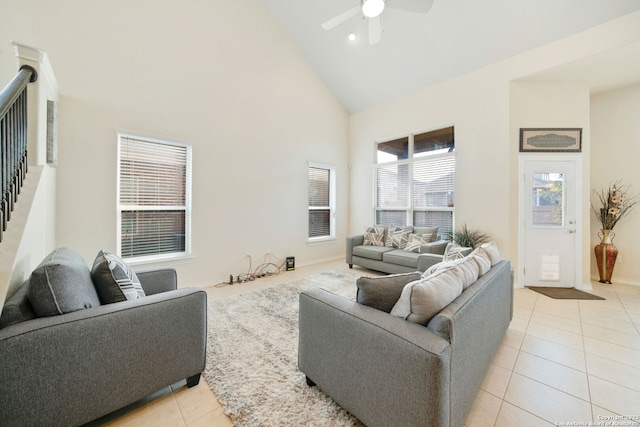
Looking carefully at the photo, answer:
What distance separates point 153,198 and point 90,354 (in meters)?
2.69

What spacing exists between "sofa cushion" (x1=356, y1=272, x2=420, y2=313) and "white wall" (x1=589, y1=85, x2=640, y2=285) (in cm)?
485

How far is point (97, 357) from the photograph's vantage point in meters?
1.26

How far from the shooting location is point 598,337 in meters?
2.30

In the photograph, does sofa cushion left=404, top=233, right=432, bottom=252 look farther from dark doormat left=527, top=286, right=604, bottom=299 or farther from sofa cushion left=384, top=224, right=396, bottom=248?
dark doormat left=527, top=286, right=604, bottom=299

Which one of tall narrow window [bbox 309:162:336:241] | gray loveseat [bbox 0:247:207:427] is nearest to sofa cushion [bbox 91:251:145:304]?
gray loveseat [bbox 0:247:207:427]

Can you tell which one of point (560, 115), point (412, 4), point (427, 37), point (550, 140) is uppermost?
point (427, 37)

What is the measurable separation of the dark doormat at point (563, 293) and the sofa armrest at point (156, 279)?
473cm

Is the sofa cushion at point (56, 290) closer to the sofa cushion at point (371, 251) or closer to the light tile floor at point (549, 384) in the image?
the light tile floor at point (549, 384)

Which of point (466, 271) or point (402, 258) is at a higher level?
point (466, 271)

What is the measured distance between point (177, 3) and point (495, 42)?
15.2ft

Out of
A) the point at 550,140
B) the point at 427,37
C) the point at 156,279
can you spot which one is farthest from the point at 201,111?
the point at 550,140

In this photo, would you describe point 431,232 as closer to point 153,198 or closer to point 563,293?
point 563,293

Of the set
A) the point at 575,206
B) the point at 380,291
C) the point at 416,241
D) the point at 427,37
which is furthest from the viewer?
the point at 416,241

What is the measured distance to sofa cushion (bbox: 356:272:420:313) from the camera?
1418mm
